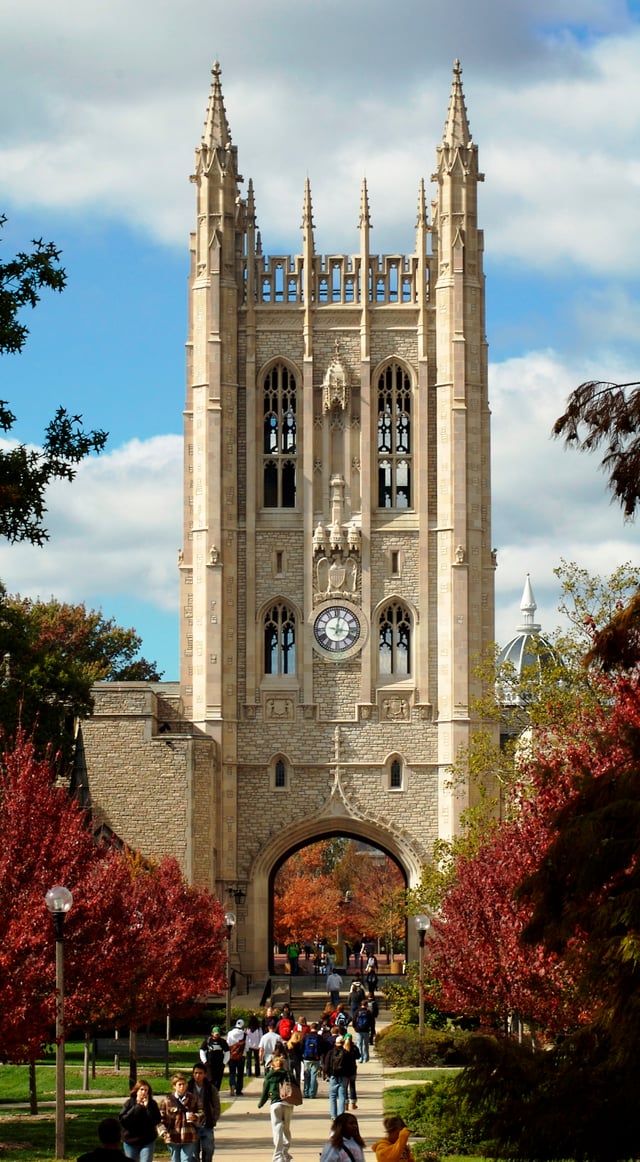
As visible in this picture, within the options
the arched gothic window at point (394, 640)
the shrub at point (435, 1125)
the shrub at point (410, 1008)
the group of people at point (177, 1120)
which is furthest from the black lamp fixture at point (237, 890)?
the group of people at point (177, 1120)

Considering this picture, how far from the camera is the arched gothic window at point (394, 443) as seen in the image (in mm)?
59312

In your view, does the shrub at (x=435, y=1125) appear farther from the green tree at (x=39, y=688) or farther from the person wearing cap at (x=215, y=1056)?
the green tree at (x=39, y=688)

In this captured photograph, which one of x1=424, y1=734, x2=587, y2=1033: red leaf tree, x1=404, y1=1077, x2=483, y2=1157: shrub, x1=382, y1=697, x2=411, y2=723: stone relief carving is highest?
x1=382, y1=697, x2=411, y2=723: stone relief carving

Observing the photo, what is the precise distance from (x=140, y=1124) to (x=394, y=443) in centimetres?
4237

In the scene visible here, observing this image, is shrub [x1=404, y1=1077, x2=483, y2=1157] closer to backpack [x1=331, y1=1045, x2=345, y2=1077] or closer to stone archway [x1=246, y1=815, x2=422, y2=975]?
backpack [x1=331, y1=1045, x2=345, y2=1077]

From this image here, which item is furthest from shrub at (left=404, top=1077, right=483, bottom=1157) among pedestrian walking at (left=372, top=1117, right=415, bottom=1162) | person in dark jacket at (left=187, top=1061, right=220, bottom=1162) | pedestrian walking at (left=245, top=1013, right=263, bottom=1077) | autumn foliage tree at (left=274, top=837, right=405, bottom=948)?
autumn foliage tree at (left=274, top=837, right=405, bottom=948)

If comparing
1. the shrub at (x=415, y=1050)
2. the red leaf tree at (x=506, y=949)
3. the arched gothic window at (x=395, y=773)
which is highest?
the arched gothic window at (x=395, y=773)

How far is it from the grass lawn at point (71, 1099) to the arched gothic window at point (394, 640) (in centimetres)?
1686

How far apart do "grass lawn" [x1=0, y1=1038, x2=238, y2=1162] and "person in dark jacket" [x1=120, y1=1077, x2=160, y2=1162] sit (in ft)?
10.6

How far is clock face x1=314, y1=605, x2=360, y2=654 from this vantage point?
58.2 meters

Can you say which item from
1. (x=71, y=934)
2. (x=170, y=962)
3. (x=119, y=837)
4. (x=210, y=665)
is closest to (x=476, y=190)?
(x=210, y=665)

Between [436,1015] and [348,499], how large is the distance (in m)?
18.9

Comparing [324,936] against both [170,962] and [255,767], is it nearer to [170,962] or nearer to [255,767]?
[255,767]

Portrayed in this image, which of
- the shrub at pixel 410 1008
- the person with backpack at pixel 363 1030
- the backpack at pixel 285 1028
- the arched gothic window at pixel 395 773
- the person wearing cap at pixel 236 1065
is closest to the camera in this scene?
the backpack at pixel 285 1028
